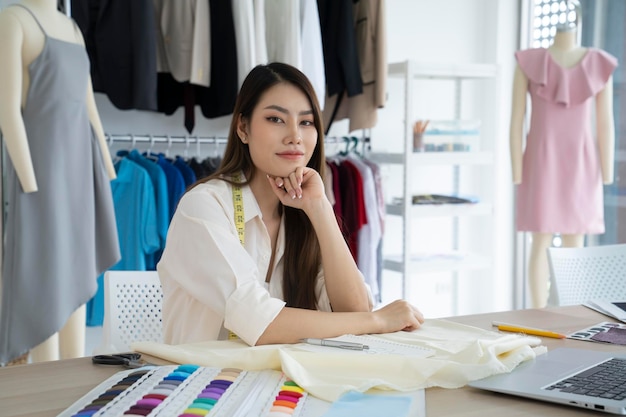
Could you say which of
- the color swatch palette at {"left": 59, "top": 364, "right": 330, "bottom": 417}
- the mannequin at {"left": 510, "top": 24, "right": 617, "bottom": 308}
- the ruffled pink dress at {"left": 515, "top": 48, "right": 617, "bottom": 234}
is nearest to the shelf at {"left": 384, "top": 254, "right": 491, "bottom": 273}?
the mannequin at {"left": 510, "top": 24, "right": 617, "bottom": 308}

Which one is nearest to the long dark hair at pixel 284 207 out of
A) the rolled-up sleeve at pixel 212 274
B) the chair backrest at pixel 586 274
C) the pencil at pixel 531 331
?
the rolled-up sleeve at pixel 212 274

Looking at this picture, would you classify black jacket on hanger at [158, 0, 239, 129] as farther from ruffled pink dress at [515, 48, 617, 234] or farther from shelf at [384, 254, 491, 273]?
ruffled pink dress at [515, 48, 617, 234]

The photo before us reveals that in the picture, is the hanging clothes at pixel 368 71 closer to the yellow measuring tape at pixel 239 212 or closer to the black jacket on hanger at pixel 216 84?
the black jacket on hanger at pixel 216 84

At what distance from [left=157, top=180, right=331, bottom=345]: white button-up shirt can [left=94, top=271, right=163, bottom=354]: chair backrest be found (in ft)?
0.97

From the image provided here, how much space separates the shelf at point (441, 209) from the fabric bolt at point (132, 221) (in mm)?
1463

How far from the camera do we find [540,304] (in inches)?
159

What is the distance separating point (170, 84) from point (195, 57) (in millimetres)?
309

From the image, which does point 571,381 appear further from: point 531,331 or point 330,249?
point 330,249

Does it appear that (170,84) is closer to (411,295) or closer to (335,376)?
(411,295)

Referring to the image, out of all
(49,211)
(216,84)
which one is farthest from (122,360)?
(216,84)

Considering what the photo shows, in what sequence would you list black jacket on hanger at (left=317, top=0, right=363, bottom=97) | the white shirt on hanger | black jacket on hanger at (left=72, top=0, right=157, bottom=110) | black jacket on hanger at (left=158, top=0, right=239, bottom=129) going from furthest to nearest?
black jacket on hanger at (left=317, top=0, right=363, bottom=97)
the white shirt on hanger
black jacket on hanger at (left=158, top=0, right=239, bottom=129)
black jacket on hanger at (left=72, top=0, right=157, bottom=110)

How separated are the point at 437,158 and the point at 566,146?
28.3 inches

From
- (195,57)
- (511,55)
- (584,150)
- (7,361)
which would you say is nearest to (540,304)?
(584,150)

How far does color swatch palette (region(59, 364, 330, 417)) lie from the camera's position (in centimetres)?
106
